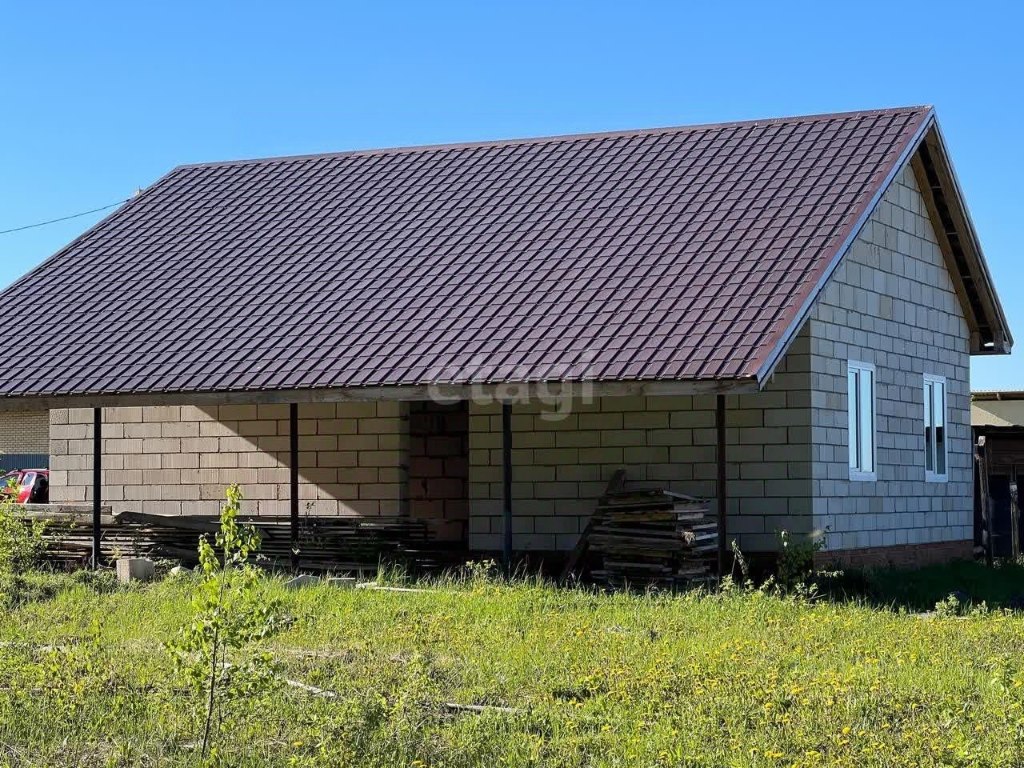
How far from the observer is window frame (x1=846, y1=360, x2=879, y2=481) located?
18.9 metres

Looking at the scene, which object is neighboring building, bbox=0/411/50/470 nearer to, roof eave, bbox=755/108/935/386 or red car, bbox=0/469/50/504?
red car, bbox=0/469/50/504

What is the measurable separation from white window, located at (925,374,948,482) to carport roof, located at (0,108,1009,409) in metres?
2.03

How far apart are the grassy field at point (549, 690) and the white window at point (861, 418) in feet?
14.4

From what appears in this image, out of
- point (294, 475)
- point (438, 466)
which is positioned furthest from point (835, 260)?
point (294, 475)

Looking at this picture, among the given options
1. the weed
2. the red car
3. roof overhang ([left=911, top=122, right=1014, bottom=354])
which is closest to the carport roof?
roof overhang ([left=911, top=122, right=1014, bottom=354])

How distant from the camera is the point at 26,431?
2037 inches

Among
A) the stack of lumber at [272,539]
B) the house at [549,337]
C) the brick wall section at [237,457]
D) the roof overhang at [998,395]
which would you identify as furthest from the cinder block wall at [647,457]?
the roof overhang at [998,395]

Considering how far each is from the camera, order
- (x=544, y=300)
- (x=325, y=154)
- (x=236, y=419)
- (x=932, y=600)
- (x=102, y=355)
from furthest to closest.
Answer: (x=325, y=154), (x=236, y=419), (x=102, y=355), (x=544, y=300), (x=932, y=600)

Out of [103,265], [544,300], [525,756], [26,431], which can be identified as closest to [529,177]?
[544,300]

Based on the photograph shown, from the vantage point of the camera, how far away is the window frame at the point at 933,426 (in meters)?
21.6

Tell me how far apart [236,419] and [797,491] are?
818 centimetres

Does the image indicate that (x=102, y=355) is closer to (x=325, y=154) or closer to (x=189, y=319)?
(x=189, y=319)

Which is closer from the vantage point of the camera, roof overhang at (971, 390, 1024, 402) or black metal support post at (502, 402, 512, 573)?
black metal support post at (502, 402, 512, 573)

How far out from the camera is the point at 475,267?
19.9 metres
